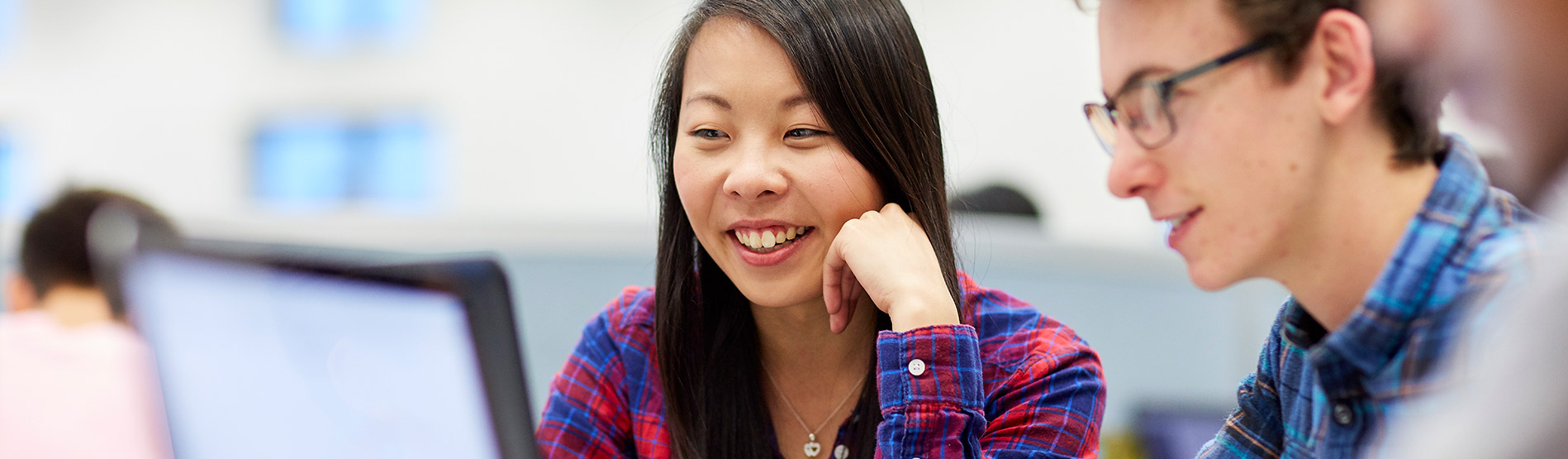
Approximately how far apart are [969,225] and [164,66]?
23.6ft

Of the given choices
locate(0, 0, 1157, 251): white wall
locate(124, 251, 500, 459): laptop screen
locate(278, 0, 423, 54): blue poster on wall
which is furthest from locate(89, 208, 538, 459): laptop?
locate(278, 0, 423, 54): blue poster on wall

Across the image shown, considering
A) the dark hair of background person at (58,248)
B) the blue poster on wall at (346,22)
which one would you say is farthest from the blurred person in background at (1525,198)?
the blue poster on wall at (346,22)

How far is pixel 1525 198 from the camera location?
1.94 feet

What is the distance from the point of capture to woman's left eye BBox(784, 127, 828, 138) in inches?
46.3

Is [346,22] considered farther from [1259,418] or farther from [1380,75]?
[1380,75]

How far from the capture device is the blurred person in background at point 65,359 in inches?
61.1

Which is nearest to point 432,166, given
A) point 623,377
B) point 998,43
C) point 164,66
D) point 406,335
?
point 164,66

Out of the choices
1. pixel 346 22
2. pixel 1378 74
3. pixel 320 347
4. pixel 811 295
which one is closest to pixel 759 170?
pixel 811 295

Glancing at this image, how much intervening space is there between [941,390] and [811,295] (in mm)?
206

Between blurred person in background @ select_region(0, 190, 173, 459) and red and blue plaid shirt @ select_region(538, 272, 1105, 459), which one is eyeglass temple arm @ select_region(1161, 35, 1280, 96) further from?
blurred person in background @ select_region(0, 190, 173, 459)

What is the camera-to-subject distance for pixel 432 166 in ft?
22.6

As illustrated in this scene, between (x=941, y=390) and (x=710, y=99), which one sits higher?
(x=710, y=99)

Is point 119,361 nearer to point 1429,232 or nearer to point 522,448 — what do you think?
point 522,448

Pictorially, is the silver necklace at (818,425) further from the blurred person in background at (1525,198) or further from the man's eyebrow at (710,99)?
the blurred person in background at (1525,198)
